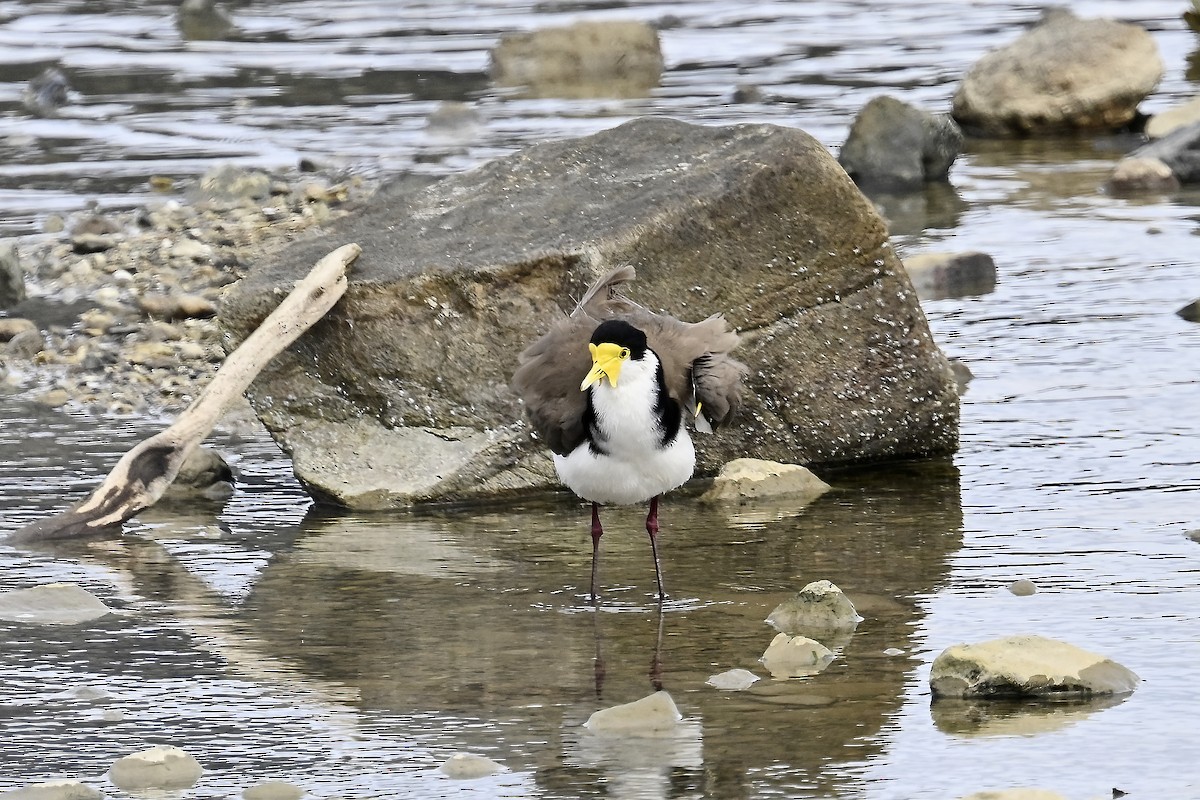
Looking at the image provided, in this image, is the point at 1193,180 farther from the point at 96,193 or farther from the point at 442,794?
the point at 442,794

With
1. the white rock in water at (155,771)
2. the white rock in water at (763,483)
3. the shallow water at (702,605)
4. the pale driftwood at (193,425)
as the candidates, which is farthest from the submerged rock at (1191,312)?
the white rock in water at (155,771)

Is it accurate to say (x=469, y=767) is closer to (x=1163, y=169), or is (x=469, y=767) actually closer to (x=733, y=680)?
(x=733, y=680)

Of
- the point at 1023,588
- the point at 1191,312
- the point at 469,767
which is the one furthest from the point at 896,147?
the point at 469,767

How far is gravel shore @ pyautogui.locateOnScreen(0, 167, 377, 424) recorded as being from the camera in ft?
33.6

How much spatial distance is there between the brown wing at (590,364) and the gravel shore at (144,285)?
252cm

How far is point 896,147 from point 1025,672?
10.1 meters

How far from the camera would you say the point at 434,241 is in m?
8.69

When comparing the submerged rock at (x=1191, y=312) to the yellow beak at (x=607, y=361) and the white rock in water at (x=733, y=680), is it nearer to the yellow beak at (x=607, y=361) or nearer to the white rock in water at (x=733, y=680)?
the yellow beak at (x=607, y=361)

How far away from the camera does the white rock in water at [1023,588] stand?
6736 millimetres

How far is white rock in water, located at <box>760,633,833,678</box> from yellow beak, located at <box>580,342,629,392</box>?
1.13 metres

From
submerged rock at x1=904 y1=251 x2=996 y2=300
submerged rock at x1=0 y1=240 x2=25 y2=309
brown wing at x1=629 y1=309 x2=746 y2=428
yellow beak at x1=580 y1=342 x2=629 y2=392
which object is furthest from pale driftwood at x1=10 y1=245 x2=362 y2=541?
submerged rock at x1=904 y1=251 x2=996 y2=300

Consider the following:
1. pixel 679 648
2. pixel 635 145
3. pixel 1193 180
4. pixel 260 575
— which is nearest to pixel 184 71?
pixel 1193 180

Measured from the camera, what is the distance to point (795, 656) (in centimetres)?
609

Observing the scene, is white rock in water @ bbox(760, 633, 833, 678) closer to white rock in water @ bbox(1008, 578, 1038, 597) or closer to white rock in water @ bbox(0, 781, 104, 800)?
white rock in water @ bbox(1008, 578, 1038, 597)
